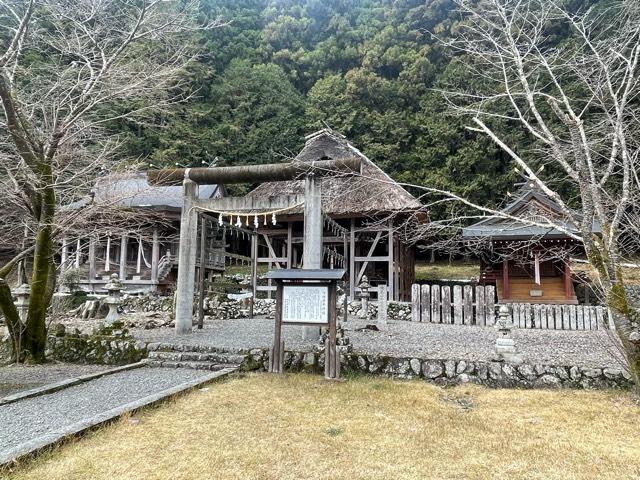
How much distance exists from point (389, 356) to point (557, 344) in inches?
155

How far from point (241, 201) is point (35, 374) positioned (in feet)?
14.4

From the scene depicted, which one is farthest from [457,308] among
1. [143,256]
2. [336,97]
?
[336,97]

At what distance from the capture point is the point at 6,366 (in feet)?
21.1

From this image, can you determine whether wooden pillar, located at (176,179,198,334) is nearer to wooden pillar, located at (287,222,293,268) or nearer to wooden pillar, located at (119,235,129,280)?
wooden pillar, located at (287,222,293,268)

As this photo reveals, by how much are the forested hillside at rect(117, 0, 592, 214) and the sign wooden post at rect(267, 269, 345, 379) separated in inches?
666

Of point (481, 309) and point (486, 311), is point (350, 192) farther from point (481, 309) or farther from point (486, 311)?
point (486, 311)

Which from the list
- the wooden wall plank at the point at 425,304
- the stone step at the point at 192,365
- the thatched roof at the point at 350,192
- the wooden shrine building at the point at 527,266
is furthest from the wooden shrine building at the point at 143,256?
the wooden shrine building at the point at 527,266

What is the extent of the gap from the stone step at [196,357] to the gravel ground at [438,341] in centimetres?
29

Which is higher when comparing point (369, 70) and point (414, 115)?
point (369, 70)

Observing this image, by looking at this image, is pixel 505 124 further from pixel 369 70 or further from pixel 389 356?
Answer: pixel 389 356

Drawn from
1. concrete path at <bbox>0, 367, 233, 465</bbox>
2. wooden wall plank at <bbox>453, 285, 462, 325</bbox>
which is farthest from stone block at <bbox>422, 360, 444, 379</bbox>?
wooden wall plank at <bbox>453, 285, 462, 325</bbox>

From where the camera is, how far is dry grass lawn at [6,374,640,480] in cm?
274

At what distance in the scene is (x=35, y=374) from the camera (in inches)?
235

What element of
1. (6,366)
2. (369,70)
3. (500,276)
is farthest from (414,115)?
(6,366)
